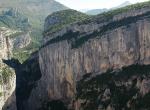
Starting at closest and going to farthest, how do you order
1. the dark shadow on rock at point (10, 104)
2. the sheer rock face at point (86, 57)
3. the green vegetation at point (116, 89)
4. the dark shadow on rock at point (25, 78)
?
the green vegetation at point (116, 89) → the sheer rock face at point (86, 57) → the dark shadow on rock at point (10, 104) → the dark shadow on rock at point (25, 78)

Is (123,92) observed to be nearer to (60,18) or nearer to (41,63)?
(41,63)

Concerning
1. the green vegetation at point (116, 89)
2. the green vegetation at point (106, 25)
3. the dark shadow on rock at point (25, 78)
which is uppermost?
the green vegetation at point (106, 25)

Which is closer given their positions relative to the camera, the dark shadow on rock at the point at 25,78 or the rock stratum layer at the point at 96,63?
the rock stratum layer at the point at 96,63

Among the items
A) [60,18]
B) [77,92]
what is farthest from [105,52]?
[60,18]

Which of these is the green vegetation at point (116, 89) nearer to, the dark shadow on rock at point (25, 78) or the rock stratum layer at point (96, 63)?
the rock stratum layer at point (96, 63)

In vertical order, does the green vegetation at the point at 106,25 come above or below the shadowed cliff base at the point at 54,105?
above

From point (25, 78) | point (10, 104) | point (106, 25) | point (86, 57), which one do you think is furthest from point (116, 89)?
point (25, 78)

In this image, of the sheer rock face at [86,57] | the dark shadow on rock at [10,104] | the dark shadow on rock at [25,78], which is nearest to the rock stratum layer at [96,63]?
the sheer rock face at [86,57]
